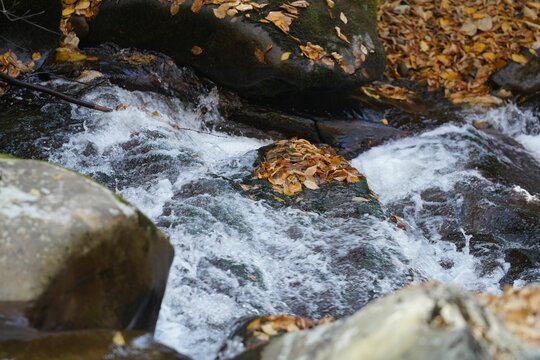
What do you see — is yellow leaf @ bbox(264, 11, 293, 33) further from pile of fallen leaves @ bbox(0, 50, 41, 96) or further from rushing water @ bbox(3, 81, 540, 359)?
pile of fallen leaves @ bbox(0, 50, 41, 96)

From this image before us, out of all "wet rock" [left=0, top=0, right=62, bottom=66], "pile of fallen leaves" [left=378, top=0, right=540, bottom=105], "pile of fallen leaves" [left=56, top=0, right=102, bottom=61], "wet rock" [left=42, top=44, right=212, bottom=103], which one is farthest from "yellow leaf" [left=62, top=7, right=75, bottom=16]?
"pile of fallen leaves" [left=378, top=0, right=540, bottom=105]

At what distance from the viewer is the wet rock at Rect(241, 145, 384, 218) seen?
18.4ft

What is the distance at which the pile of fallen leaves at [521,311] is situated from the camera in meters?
2.85

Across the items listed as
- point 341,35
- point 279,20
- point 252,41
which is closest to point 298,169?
point 252,41

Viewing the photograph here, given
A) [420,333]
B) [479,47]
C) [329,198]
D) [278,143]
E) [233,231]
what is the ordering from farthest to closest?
[479,47] → [278,143] → [329,198] → [233,231] → [420,333]

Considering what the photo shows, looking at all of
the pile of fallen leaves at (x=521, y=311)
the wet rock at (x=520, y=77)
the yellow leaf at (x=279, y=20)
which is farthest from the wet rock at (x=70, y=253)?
the wet rock at (x=520, y=77)

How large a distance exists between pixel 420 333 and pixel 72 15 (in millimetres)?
6080

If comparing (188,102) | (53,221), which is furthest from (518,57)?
(53,221)

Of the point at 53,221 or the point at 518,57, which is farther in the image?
the point at 518,57

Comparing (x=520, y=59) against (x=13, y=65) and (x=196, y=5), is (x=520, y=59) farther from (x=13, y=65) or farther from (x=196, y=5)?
(x=13, y=65)

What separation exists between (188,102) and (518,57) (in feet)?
15.9

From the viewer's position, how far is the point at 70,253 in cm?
320

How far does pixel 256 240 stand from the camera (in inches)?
206

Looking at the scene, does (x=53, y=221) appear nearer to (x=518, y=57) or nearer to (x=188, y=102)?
(x=188, y=102)
